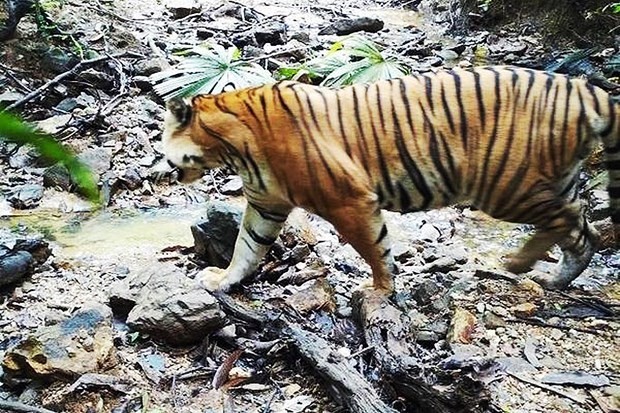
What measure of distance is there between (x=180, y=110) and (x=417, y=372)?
1.78 m

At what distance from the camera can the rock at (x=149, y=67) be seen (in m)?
7.95

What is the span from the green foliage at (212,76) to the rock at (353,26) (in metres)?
3.95

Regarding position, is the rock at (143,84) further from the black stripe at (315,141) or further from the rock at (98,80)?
the black stripe at (315,141)

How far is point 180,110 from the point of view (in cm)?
376

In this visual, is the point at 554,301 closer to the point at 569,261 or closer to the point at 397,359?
the point at 569,261

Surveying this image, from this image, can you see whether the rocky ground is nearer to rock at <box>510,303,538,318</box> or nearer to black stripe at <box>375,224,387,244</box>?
rock at <box>510,303,538,318</box>

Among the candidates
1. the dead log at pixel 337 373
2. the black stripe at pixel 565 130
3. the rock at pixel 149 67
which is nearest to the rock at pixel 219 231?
the dead log at pixel 337 373

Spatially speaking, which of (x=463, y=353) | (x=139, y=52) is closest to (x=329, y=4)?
(x=139, y=52)

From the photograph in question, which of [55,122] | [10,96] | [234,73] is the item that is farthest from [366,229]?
[10,96]

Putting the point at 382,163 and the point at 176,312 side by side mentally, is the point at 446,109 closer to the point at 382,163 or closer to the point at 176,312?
the point at 382,163

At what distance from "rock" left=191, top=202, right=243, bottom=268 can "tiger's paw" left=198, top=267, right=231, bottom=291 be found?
0.77ft

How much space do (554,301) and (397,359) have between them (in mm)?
1363

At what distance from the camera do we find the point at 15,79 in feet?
23.0

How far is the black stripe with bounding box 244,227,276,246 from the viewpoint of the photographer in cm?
409
